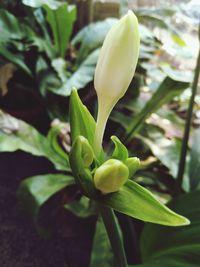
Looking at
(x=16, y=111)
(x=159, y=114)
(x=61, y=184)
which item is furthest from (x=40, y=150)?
(x=159, y=114)

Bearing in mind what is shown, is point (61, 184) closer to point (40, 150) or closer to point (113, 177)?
point (40, 150)

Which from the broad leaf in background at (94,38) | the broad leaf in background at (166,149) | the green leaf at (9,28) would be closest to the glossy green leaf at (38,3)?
the green leaf at (9,28)

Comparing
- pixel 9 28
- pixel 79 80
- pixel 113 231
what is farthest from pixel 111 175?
pixel 9 28

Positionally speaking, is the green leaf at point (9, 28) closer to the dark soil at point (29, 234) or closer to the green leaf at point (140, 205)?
the dark soil at point (29, 234)

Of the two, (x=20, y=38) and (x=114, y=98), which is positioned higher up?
(x=114, y=98)

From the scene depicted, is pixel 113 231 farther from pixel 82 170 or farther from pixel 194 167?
pixel 194 167

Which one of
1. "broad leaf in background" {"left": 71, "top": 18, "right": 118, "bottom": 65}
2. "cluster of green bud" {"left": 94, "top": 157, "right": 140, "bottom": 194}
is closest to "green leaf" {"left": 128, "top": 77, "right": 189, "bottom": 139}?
"broad leaf in background" {"left": 71, "top": 18, "right": 118, "bottom": 65}
